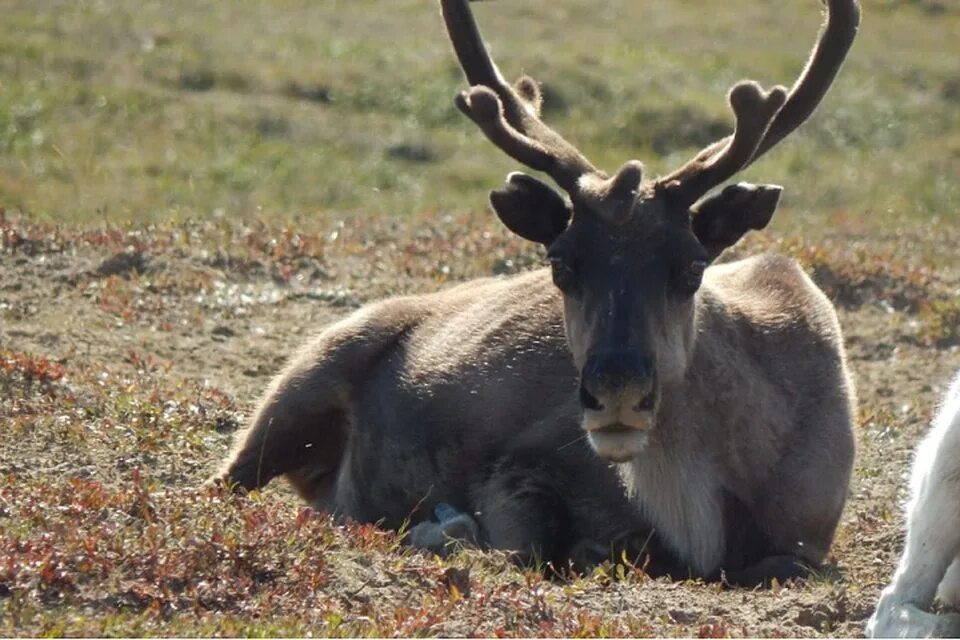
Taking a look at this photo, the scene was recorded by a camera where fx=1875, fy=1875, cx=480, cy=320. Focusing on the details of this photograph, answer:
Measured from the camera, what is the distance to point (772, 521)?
895 centimetres

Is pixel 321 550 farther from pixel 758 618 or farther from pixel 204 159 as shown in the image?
pixel 204 159

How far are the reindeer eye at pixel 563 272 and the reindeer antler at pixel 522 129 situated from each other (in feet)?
0.96

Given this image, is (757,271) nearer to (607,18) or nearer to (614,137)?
(614,137)

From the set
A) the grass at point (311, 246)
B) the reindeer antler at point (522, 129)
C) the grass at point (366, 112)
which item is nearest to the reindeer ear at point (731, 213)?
the reindeer antler at point (522, 129)

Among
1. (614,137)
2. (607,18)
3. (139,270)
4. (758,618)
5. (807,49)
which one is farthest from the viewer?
(607,18)

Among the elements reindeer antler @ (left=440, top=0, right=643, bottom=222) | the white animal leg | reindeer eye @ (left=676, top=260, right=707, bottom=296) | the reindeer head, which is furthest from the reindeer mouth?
the white animal leg

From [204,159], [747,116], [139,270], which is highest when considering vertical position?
[747,116]

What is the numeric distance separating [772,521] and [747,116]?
1929 millimetres

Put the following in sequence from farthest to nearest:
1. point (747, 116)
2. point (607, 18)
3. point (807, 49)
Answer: point (607, 18) < point (807, 49) < point (747, 116)

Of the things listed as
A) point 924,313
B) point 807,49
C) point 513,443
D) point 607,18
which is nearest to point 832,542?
point 513,443

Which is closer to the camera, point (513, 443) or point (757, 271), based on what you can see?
point (513, 443)

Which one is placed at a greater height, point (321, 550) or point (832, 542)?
point (321, 550)

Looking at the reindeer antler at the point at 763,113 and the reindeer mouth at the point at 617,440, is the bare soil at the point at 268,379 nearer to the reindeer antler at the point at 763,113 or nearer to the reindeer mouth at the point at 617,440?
the reindeer mouth at the point at 617,440

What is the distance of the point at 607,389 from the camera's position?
315 inches
